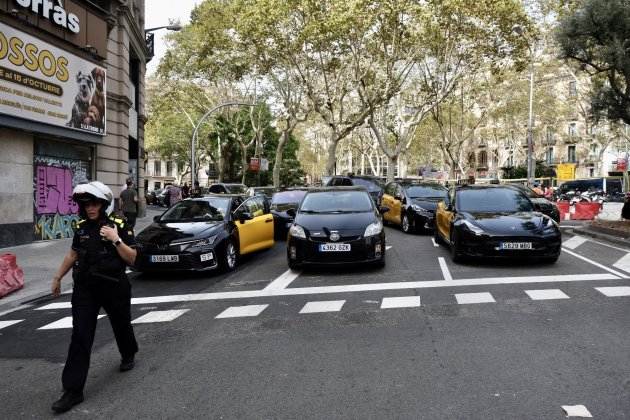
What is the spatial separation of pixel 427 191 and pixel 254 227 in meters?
6.76

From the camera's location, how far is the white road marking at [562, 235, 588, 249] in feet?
43.8

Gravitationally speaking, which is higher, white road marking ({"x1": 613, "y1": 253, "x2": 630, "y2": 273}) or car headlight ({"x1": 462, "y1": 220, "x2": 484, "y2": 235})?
car headlight ({"x1": 462, "y1": 220, "x2": 484, "y2": 235})

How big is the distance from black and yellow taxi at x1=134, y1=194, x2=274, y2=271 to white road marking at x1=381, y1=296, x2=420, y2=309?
367cm

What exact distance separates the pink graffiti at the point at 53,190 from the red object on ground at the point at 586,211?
1931 centimetres

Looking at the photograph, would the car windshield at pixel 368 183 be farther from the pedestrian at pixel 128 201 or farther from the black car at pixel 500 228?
the black car at pixel 500 228

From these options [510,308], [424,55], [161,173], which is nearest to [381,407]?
[510,308]

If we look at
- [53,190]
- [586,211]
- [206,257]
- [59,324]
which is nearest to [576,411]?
[59,324]

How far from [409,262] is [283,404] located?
23.1 ft

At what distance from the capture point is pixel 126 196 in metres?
15.3

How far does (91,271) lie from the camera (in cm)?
427

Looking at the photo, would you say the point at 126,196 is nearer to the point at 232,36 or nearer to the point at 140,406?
the point at 140,406

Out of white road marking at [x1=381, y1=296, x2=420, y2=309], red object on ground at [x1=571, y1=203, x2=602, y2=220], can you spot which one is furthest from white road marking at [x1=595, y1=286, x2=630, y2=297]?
red object on ground at [x1=571, y1=203, x2=602, y2=220]

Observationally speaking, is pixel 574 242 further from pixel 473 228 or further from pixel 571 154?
pixel 571 154

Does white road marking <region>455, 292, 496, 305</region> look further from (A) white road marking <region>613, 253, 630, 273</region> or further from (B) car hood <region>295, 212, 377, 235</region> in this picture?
(A) white road marking <region>613, 253, 630, 273</region>
